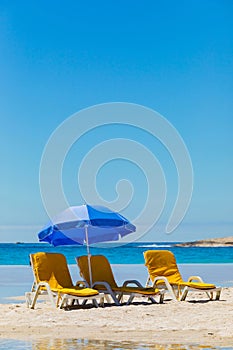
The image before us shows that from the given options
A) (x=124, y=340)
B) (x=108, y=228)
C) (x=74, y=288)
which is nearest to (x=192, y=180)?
(x=108, y=228)

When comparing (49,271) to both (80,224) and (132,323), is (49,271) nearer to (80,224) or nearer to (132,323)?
(80,224)

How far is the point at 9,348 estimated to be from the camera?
698 centimetres

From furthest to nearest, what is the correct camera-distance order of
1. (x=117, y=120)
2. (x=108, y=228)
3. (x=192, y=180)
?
(x=192, y=180) → (x=117, y=120) → (x=108, y=228)

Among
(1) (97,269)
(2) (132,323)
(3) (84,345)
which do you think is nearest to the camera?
(3) (84,345)

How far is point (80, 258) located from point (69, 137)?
245 inches

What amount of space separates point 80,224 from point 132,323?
8.39 feet

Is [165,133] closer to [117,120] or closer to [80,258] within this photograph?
[117,120]

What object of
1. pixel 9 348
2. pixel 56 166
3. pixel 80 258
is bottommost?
pixel 9 348

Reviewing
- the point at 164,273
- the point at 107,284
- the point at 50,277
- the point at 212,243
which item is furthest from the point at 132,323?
the point at 212,243

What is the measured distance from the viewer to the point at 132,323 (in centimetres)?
873

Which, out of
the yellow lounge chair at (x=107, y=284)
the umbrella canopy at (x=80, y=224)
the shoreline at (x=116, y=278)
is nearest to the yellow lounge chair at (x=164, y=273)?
the yellow lounge chair at (x=107, y=284)

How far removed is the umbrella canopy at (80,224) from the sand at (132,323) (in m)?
1.20

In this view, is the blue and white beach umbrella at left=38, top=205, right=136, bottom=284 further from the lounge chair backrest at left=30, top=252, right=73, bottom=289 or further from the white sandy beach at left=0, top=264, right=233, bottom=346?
the white sandy beach at left=0, top=264, right=233, bottom=346

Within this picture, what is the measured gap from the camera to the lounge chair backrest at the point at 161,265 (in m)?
11.5
